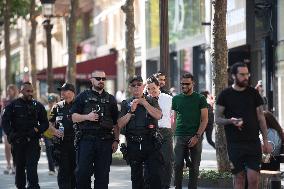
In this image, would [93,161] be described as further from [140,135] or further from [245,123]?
[245,123]

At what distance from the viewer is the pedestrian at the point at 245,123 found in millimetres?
12320

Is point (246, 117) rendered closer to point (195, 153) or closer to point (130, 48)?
point (195, 153)

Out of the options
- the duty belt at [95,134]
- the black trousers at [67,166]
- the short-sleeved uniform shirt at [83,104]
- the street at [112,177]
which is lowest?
the street at [112,177]

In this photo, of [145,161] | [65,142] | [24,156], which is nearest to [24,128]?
[24,156]

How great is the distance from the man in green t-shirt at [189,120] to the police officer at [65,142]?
1585mm

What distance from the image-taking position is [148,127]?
1418cm

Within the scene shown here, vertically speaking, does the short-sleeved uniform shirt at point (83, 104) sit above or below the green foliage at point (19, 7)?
below

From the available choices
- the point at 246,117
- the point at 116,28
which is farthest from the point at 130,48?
the point at 116,28

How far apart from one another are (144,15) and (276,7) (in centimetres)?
1294

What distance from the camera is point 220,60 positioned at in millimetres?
18000

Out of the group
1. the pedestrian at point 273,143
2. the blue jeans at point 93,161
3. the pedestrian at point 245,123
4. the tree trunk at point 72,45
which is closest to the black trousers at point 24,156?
the blue jeans at point 93,161

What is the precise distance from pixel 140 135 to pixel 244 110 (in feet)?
7.25

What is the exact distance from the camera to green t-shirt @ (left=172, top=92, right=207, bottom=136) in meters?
15.1

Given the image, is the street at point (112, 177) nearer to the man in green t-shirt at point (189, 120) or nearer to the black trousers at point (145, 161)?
the man in green t-shirt at point (189, 120)
